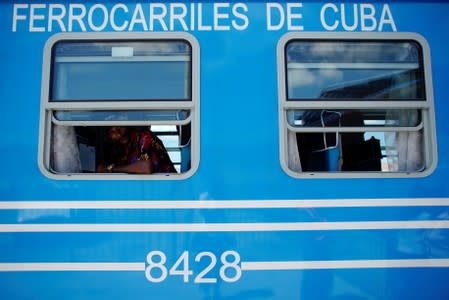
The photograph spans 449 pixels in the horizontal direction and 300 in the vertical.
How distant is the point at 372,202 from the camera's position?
8.20 feet

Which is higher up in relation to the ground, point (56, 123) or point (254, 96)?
point (254, 96)

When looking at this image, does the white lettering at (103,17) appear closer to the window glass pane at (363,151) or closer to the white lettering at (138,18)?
the white lettering at (138,18)

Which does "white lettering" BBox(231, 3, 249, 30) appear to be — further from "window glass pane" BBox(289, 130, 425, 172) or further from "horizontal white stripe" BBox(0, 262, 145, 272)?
"horizontal white stripe" BBox(0, 262, 145, 272)

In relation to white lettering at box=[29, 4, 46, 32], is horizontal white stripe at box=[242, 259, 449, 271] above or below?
below

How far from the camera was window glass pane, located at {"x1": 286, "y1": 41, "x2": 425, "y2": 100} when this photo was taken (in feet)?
8.61

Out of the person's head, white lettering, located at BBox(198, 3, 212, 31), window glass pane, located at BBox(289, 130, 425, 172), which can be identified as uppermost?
white lettering, located at BBox(198, 3, 212, 31)

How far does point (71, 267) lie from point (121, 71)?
1.24m

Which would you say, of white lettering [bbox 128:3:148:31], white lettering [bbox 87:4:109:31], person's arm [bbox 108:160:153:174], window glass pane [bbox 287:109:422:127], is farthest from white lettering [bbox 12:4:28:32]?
window glass pane [bbox 287:109:422:127]

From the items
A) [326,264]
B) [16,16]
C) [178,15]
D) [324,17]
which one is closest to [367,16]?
[324,17]

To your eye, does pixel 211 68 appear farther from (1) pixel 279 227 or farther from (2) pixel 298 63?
(1) pixel 279 227

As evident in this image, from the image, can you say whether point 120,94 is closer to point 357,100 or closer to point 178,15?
point 178,15

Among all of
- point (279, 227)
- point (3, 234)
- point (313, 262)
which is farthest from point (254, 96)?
point (3, 234)

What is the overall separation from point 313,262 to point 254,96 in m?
1.08

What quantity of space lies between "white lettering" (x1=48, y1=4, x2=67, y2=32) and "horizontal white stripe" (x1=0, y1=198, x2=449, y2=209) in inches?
44.1
